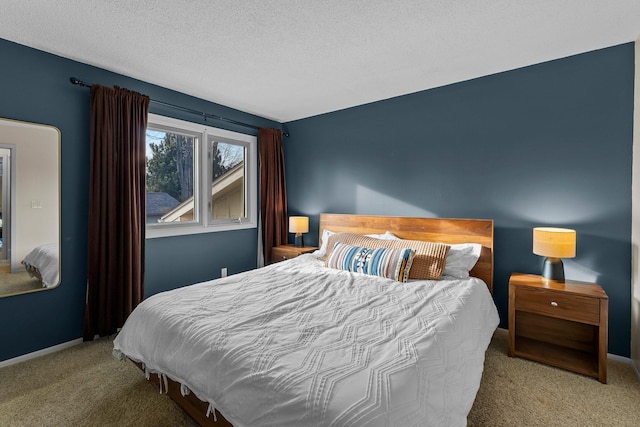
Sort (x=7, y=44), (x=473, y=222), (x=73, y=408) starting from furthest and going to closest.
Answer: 1. (x=473, y=222)
2. (x=7, y=44)
3. (x=73, y=408)

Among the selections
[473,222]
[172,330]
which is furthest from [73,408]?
[473,222]

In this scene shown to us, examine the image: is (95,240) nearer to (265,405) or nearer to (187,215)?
(187,215)

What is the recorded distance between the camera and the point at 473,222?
294cm

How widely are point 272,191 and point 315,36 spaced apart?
2.36m

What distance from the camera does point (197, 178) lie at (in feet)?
12.0

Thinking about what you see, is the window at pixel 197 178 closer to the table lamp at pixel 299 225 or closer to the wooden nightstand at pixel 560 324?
the table lamp at pixel 299 225

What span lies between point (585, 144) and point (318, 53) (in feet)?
7.44

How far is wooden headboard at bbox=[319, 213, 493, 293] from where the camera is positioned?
2855 millimetres

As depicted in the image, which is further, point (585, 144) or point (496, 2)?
point (585, 144)

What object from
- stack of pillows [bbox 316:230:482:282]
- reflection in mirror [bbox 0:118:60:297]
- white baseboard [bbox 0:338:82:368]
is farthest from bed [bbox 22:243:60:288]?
stack of pillows [bbox 316:230:482:282]

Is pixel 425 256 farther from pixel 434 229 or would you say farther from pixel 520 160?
pixel 520 160

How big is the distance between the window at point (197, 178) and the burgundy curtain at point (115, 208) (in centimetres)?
33

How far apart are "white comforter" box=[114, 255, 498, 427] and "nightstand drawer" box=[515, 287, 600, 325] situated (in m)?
0.27

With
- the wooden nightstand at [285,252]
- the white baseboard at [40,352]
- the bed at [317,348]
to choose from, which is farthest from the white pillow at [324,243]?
the white baseboard at [40,352]
